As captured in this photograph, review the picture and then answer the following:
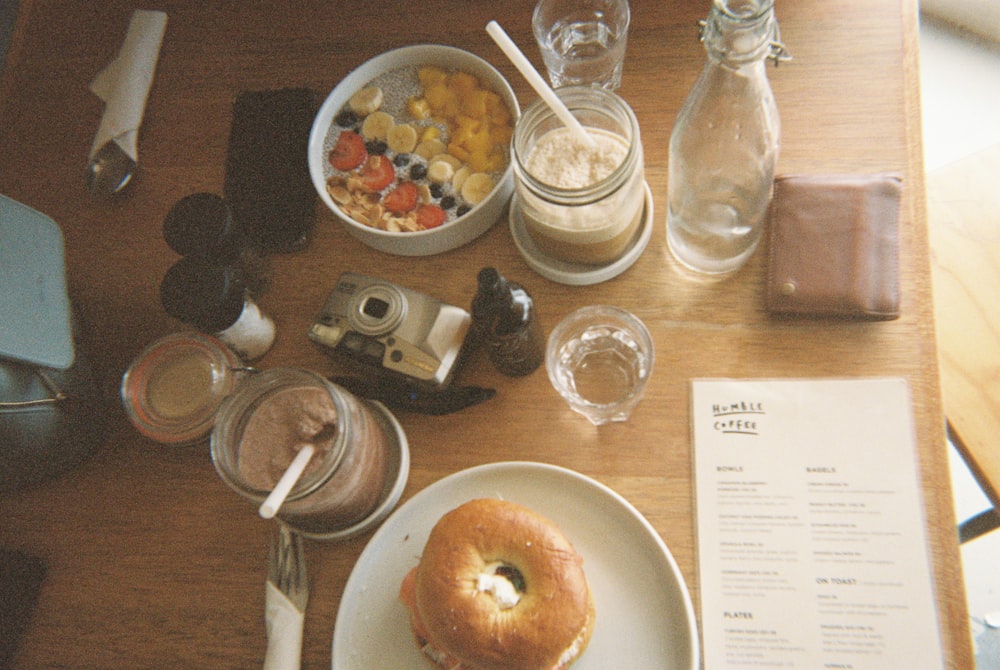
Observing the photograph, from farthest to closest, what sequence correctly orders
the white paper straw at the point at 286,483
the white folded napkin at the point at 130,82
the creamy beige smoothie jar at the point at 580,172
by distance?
the white folded napkin at the point at 130,82 → the creamy beige smoothie jar at the point at 580,172 → the white paper straw at the point at 286,483

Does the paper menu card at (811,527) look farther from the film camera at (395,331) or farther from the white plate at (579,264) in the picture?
the film camera at (395,331)

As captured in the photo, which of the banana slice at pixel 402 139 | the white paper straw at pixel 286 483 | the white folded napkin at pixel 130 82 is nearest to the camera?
the white paper straw at pixel 286 483

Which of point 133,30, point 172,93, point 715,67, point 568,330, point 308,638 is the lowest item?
point 308,638

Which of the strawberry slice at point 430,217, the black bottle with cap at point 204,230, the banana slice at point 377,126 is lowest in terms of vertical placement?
the black bottle with cap at point 204,230

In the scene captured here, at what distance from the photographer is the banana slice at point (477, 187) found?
3.09ft

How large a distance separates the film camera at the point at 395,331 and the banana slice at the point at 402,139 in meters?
0.22

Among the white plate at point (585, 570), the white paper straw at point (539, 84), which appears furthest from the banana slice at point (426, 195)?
the white plate at point (585, 570)

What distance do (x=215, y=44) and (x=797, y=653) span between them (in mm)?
1208

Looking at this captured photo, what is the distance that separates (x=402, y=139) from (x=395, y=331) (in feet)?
1.00

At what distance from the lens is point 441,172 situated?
96 cm

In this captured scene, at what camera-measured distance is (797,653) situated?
0.74 meters

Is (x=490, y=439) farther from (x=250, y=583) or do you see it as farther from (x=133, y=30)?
(x=133, y=30)

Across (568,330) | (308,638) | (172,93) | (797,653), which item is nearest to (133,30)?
(172,93)

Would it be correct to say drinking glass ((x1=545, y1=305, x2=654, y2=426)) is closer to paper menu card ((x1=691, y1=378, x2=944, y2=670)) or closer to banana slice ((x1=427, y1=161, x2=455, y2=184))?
paper menu card ((x1=691, y1=378, x2=944, y2=670))
